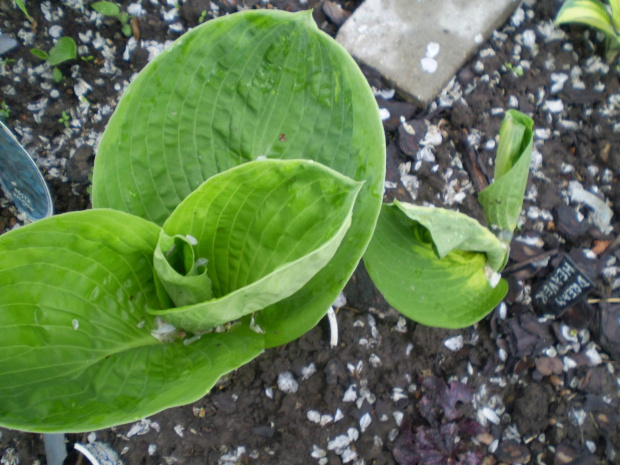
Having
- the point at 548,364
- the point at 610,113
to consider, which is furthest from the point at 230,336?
the point at 610,113

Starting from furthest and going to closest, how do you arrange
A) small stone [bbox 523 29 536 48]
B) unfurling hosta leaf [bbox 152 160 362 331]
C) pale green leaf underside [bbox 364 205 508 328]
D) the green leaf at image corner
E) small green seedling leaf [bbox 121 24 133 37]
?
small stone [bbox 523 29 536 48] → small green seedling leaf [bbox 121 24 133 37] → pale green leaf underside [bbox 364 205 508 328] → the green leaf at image corner → unfurling hosta leaf [bbox 152 160 362 331]

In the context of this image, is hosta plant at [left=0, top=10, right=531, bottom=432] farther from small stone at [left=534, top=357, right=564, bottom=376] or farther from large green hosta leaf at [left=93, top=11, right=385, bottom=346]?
small stone at [left=534, top=357, right=564, bottom=376]

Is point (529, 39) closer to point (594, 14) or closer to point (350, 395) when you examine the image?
point (594, 14)

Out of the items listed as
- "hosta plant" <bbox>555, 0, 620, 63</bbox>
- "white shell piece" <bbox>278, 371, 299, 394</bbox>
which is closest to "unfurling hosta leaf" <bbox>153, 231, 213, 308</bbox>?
"white shell piece" <bbox>278, 371, 299, 394</bbox>

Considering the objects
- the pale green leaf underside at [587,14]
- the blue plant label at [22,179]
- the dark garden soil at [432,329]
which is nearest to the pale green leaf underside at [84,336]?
the blue plant label at [22,179]

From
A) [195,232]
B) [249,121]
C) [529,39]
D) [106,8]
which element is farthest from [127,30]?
[529,39]

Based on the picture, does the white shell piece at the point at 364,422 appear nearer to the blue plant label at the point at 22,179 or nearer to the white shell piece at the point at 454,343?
the white shell piece at the point at 454,343

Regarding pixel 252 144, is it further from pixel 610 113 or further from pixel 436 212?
pixel 610 113
